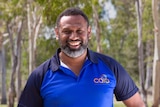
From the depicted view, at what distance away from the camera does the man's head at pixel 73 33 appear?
293 centimetres

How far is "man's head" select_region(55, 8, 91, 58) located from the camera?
2.93 metres

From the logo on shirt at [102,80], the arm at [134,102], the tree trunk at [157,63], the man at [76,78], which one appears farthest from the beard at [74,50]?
the tree trunk at [157,63]

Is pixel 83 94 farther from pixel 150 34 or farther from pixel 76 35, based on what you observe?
pixel 150 34

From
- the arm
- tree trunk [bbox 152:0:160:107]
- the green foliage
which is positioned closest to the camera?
the arm

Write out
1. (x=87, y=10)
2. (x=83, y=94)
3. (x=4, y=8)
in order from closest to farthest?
(x=83, y=94) < (x=87, y=10) < (x=4, y=8)

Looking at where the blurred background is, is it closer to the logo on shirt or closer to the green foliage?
the green foliage

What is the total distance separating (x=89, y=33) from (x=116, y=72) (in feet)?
1.00

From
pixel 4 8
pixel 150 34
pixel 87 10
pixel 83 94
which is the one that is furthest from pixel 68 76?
pixel 150 34

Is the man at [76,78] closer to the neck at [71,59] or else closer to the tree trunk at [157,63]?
the neck at [71,59]

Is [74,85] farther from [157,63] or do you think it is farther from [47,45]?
[47,45]

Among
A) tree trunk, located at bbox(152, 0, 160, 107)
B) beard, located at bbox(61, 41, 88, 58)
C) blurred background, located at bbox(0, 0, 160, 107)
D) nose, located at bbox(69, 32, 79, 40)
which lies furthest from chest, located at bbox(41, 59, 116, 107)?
tree trunk, located at bbox(152, 0, 160, 107)

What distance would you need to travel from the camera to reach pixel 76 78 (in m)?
2.89

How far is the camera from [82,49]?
297cm

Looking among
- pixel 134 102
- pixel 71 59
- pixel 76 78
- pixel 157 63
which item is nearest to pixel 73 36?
pixel 71 59
